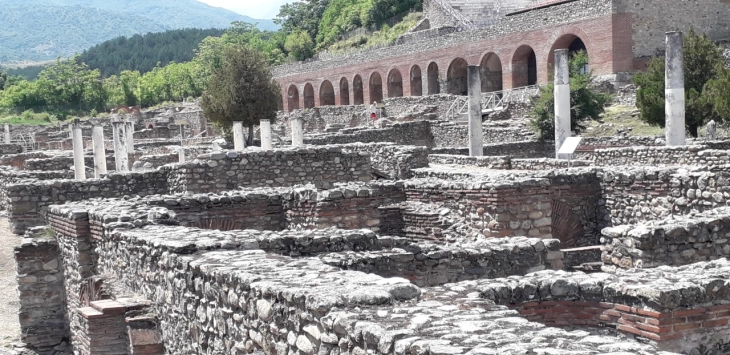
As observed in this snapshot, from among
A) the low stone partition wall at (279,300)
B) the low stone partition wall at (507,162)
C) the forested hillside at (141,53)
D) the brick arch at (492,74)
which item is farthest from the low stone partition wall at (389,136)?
the forested hillside at (141,53)

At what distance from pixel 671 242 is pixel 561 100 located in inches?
610

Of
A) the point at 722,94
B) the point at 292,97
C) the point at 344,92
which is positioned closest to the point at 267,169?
the point at 722,94

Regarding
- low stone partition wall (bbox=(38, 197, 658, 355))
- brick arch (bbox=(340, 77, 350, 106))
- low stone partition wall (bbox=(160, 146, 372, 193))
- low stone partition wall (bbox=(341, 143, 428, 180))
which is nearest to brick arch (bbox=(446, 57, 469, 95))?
brick arch (bbox=(340, 77, 350, 106))

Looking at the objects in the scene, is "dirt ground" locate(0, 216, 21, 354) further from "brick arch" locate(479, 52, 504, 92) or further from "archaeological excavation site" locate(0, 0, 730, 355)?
"brick arch" locate(479, 52, 504, 92)

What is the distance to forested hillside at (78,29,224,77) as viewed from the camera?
166 meters

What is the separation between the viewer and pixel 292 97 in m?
70.8

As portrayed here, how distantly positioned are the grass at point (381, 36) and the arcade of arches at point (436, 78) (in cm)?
725

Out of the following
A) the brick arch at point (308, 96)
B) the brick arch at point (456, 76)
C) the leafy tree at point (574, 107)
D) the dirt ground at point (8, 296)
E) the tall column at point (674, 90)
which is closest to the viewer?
the dirt ground at point (8, 296)

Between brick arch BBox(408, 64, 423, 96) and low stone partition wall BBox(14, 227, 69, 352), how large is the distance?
1809 inches

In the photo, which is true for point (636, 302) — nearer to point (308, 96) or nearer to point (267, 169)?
point (267, 169)

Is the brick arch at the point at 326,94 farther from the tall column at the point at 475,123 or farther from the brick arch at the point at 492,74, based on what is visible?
the tall column at the point at 475,123

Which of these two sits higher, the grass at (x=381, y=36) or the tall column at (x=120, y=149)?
the grass at (x=381, y=36)

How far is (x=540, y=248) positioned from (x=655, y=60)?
22.1 m

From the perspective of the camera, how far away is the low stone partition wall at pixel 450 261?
6.31 m
